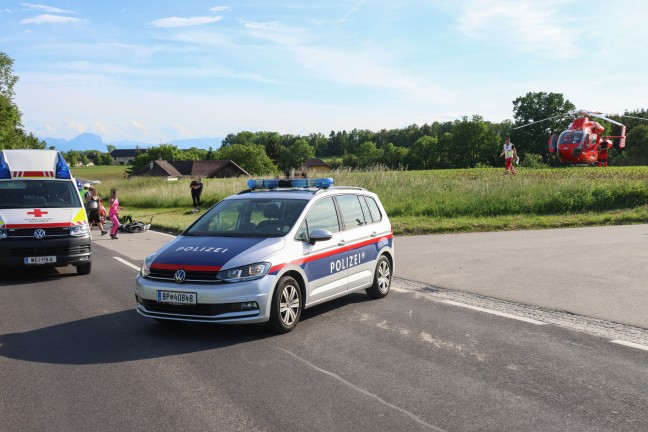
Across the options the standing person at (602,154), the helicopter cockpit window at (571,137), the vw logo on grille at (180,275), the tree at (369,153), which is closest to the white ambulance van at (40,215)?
the vw logo on grille at (180,275)

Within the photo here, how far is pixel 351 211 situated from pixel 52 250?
6.06 metres

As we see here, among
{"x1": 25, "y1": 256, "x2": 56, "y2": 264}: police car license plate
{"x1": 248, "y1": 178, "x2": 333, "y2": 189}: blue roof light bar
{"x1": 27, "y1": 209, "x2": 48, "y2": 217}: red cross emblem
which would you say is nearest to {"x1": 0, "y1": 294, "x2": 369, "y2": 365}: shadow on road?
{"x1": 248, "y1": 178, "x2": 333, "y2": 189}: blue roof light bar

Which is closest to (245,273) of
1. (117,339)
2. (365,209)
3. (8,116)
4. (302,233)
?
(302,233)

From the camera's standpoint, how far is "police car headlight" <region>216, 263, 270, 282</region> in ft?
22.6

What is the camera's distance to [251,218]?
8133mm

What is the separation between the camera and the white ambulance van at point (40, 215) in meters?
11.3

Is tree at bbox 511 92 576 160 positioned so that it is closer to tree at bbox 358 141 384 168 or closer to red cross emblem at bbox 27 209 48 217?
tree at bbox 358 141 384 168

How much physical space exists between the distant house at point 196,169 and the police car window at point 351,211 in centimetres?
11114

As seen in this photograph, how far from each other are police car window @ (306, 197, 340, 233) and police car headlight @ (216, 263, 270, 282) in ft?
3.74

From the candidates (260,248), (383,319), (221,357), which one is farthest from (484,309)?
(221,357)

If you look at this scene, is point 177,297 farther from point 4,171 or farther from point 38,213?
point 4,171

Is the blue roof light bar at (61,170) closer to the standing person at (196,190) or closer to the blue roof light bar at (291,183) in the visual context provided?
the blue roof light bar at (291,183)

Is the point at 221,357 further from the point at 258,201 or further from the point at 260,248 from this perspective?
the point at 258,201

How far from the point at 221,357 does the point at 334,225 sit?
2772 millimetres
